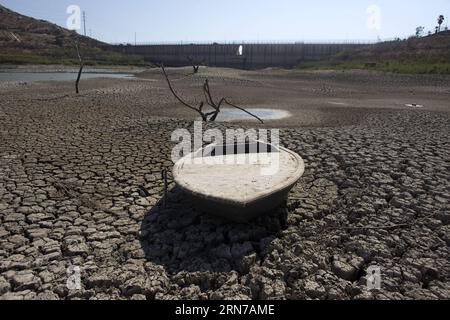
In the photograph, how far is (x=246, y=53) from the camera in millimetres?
72812

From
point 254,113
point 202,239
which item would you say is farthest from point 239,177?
point 254,113

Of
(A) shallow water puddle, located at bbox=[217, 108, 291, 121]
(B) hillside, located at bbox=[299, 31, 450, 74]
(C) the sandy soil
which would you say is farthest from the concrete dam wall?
(C) the sandy soil

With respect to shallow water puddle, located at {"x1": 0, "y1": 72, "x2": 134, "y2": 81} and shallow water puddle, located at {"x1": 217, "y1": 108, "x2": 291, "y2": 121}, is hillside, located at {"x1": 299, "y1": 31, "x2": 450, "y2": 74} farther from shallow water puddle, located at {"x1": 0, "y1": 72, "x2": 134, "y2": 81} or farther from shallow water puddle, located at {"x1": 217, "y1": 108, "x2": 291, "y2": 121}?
shallow water puddle, located at {"x1": 0, "y1": 72, "x2": 134, "y2": 81}

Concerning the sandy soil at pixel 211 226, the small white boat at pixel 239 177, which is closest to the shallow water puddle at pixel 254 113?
the sandy soil at pixel 211 226

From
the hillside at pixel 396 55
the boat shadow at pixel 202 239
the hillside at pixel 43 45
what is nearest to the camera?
the boat shadow at pixel 202 239

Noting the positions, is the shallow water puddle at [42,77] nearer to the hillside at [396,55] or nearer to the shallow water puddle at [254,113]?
the shallow water puddle at [254,113]

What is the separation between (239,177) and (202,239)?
4.02 feet

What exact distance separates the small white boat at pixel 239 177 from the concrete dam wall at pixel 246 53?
194 ft

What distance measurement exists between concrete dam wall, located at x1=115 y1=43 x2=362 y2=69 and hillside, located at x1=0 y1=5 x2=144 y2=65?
974 centimetres

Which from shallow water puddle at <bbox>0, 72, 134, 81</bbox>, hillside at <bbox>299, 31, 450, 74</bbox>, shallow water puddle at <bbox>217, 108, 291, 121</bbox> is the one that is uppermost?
hillside at <bbox>299, 31, 450, 74</bbox>

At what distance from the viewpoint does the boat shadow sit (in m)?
4.04

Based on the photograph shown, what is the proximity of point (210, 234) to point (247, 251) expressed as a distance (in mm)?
580

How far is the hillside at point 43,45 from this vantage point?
5726cm

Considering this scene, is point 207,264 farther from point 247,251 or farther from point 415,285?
point 415,285
